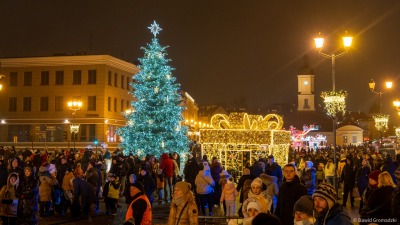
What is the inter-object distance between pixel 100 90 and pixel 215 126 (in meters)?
31.6

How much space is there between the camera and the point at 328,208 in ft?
20.5

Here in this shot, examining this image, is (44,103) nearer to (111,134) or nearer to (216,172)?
(111,134)

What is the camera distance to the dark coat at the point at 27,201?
11.7 meters

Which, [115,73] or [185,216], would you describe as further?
[115,73]

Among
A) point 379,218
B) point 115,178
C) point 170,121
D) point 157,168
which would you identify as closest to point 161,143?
point 170,121

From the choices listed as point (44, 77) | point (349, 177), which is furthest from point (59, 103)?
point (349, 177)

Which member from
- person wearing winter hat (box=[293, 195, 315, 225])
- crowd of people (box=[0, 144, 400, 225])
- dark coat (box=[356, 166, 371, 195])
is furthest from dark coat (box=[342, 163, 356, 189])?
person wearing winter hat (box=[293, 195, 315, 225])

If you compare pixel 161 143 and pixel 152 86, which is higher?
pixel 152 86

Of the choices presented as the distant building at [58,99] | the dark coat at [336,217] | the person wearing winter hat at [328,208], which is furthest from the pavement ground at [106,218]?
the distant building at [58,99]

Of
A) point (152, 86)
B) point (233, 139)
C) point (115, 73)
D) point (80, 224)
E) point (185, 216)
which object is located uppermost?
point (115, 73)

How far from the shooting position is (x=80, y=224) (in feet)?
52.2

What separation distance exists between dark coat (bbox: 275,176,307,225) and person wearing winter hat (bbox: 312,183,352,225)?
1.90 m

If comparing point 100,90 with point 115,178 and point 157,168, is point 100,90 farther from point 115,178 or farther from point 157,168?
point 115,178

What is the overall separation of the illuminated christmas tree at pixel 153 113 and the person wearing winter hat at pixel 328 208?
29.1 meters
